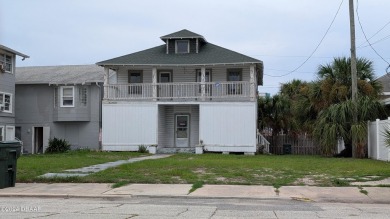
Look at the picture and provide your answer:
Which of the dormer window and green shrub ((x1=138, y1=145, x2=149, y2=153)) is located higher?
the dormer window

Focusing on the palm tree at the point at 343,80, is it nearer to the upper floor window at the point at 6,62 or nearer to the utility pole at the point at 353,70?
the utility pole at the point at 353,70

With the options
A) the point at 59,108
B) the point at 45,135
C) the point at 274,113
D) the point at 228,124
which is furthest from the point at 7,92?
the point at 274,113

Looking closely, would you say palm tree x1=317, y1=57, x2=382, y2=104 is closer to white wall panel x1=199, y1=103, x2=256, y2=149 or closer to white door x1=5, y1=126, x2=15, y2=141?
white wall panel x1=199, y1=103, x2=256, y2=149

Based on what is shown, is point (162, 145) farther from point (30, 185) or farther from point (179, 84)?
point (30, 185)

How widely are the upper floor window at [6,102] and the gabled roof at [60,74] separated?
7.23ft

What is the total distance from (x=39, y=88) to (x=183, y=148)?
11180 millimetres

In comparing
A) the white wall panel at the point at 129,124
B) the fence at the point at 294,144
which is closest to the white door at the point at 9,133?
the white wall panel at the point at 129,124

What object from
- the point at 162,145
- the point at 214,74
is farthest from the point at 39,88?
the point at 214,74

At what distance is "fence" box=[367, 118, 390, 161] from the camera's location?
2209 cm

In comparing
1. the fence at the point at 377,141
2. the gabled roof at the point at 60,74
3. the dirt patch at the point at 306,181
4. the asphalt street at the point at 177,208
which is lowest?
the asphalt street at the point at 177,208

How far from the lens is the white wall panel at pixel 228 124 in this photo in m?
28.7

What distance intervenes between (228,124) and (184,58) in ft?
16.8

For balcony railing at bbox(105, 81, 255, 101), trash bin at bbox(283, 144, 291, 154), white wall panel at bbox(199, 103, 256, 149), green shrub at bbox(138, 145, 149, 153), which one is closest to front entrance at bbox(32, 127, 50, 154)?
balcony railing at bbox(105, 81, 255, 101)

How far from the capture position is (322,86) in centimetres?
2716
